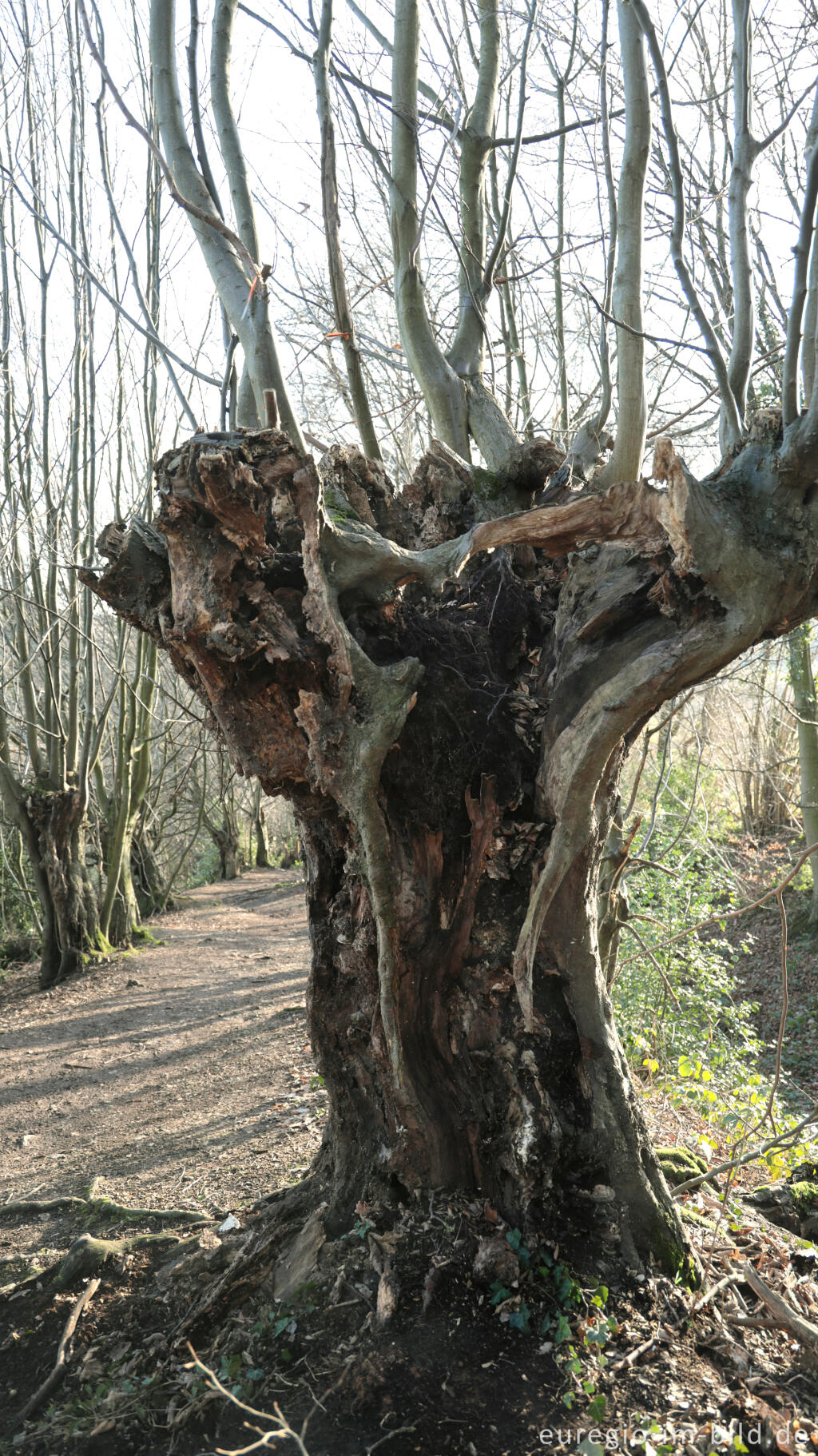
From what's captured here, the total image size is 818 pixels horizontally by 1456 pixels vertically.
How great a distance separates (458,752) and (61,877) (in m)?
6.92

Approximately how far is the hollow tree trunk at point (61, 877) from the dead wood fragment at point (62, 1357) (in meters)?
5.94

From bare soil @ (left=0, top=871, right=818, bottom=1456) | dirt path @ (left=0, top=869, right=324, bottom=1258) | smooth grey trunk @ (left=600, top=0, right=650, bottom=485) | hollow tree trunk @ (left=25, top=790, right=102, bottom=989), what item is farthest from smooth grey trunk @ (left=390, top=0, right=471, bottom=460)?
hollow tree trunk @ (left=25, top=790, right=102, bottom=989)

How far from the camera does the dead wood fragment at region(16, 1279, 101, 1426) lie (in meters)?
2.30

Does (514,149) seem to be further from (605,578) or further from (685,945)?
(685,945)

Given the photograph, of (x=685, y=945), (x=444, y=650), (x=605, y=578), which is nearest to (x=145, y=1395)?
(x=444, y=650)

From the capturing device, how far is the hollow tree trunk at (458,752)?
220 cm

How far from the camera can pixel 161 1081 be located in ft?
18.9

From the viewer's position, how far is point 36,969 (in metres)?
9.02

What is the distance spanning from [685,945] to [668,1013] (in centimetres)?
47

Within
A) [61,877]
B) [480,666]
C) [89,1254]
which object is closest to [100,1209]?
[89,1254]

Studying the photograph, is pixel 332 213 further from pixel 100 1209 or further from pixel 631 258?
pixel 100 1209

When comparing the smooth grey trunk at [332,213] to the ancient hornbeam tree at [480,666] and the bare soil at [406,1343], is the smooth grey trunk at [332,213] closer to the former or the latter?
the ancient hornbeam tree at [480,666]

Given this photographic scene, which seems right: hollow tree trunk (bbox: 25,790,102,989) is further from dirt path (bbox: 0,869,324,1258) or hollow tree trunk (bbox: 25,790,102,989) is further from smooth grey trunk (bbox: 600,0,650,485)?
smooth grey trunk (bbox: 600,0,650,485)

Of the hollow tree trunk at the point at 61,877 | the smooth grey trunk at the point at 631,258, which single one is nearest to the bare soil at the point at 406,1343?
the smooth grey trunk at the point at 631,258
